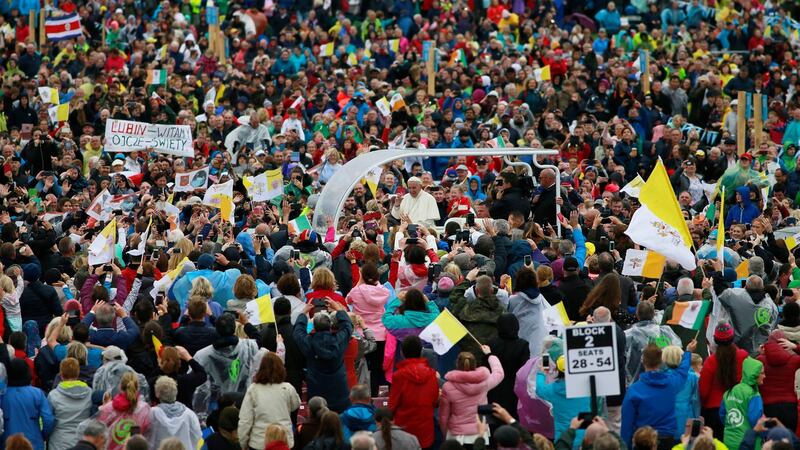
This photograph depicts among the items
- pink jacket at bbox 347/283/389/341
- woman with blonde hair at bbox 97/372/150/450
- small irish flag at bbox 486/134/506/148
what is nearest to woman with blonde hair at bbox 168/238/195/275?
pink jacket at bbox 347/283/389/341

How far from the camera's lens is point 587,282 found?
607 inches

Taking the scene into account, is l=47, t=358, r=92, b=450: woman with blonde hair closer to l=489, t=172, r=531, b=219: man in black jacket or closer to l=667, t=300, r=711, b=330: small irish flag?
l=667, t=300, r=711, b=330: small irish flag

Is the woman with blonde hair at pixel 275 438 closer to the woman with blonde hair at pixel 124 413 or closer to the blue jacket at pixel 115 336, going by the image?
the woman with blonde hair at pixel 124 413

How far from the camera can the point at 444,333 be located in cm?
1371

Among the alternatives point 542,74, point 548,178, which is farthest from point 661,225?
point 542,74

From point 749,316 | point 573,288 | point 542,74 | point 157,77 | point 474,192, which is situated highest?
point 573,288

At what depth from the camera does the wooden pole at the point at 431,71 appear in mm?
30870

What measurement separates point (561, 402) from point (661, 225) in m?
4.21

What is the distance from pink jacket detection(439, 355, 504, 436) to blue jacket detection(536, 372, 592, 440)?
0.40 m

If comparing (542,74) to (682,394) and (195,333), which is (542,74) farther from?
(682,394)

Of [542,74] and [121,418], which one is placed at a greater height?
[121,418]

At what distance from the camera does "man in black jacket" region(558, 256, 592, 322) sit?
50.3 feet

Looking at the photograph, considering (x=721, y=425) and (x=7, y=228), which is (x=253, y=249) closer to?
(x=7, y=228)

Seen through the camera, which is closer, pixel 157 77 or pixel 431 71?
pixel 157 77
